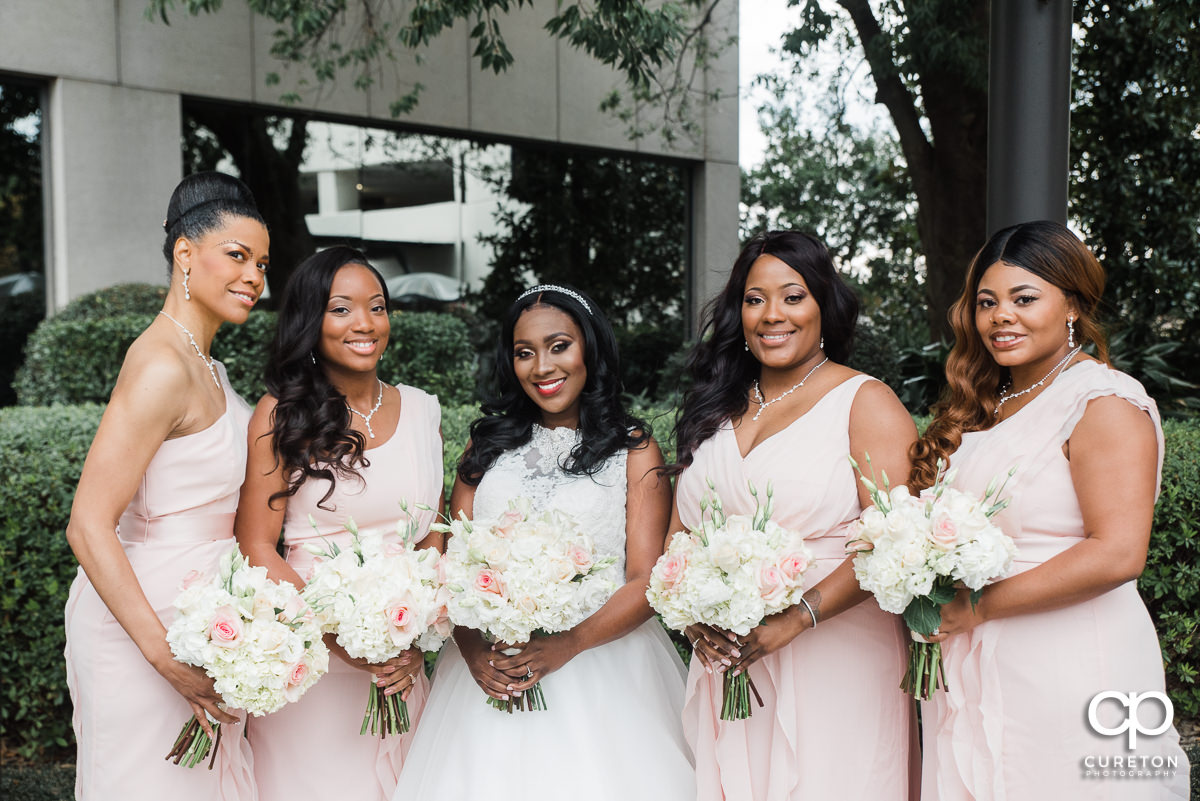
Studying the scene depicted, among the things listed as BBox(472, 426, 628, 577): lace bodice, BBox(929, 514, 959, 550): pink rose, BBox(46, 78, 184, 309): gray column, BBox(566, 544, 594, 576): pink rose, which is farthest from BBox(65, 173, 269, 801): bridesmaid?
BBox(46, 78, 184, 309): gray column

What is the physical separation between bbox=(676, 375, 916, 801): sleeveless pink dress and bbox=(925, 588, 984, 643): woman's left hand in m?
0.35

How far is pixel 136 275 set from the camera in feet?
32.2

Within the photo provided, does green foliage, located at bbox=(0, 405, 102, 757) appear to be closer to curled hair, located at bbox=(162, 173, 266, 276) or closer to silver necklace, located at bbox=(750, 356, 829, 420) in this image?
curled hair, located at bbox=(162, 173, 266, 276)

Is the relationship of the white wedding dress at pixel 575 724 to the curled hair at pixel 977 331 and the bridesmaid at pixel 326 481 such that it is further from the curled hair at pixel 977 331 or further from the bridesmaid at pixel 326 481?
the curled hair at pixel 977 331

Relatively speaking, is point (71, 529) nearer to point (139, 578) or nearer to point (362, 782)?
point (139, 578)

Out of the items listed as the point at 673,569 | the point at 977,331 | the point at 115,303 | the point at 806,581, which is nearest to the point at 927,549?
the point at 806,581

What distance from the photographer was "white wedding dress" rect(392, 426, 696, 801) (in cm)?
316

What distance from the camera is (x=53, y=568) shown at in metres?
5.16

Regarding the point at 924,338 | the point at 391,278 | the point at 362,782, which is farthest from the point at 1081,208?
the point at 362,782

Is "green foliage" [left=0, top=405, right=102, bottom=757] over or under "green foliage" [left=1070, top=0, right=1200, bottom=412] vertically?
under

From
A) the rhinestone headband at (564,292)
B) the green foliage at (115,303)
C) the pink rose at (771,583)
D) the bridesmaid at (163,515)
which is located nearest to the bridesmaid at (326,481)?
the bridesmaid at (163,515)

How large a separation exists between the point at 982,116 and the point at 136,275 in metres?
7.83

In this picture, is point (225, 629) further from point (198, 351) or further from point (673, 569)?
point (673, 569)

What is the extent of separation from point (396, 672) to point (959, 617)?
167cm
